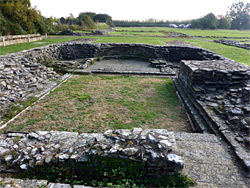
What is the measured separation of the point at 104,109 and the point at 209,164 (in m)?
3.50

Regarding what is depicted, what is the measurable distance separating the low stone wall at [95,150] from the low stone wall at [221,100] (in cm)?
147

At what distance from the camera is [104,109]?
19.4 feet

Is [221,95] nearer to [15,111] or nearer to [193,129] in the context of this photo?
[193,129]

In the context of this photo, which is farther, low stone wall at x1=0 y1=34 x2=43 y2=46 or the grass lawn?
low stone wall at x1=0 y1=34 x2=43 y2=46

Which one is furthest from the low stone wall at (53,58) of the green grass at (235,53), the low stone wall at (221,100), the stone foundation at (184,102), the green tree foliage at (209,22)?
the green tree foliage at (209,22)

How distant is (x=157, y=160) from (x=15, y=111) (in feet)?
15.2

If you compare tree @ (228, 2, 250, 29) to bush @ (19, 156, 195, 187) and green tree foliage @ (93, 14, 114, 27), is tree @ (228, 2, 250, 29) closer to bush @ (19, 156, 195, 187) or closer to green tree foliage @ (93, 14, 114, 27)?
green tree foliage @ (93, 14, 114, 27)

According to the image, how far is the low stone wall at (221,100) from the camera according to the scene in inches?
161

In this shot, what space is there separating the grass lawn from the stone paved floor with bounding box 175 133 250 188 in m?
1.09

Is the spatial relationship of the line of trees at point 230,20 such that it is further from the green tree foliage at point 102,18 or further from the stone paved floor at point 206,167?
the stone paved floor at point 206,167

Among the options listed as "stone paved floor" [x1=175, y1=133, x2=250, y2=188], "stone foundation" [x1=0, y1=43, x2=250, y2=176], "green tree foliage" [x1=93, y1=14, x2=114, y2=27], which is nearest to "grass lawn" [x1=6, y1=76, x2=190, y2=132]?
"stone foundation" [x1=0, y1=43, x2=250, y2=176]

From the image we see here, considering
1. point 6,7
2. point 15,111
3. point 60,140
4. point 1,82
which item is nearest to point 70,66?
point 1,82

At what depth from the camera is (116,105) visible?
20.4 feet

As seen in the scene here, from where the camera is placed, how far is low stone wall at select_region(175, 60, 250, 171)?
4.08 m
